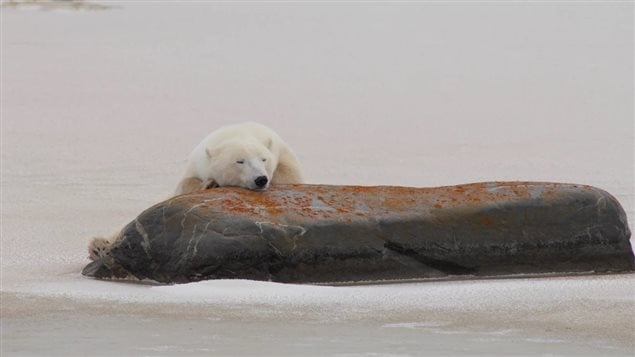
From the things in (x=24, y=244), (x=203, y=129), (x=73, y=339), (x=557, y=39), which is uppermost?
(x=557, y=39)

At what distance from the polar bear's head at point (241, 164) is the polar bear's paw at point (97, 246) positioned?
65 cm

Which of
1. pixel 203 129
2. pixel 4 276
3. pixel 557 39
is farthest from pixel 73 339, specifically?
pixel 557 39

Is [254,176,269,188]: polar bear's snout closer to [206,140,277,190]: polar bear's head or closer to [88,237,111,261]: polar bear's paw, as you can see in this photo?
[206,140,277,190]: polar bear's head

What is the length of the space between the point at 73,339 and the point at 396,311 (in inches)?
53.8

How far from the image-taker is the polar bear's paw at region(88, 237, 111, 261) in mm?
6871

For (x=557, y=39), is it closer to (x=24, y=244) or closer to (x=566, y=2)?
(x=566, y=2)

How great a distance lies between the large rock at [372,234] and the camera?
652 cm

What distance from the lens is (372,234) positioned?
665 cm

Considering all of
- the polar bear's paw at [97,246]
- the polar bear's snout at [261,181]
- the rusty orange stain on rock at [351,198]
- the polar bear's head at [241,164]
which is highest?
the polar bear's head at [241,164]

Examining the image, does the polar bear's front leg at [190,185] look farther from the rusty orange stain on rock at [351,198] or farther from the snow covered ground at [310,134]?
the snow covered ground at [310,134]

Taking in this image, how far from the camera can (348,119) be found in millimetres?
11445

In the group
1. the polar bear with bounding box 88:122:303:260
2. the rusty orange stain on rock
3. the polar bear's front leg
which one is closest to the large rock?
the rusty orange stain on rock

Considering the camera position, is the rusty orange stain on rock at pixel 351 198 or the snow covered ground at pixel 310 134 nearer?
the snow covered ground at pixel 310 134

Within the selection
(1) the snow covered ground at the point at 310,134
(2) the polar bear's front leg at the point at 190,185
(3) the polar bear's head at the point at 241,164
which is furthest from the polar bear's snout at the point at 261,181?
(1) the snow covered ground at the point at 310,134
